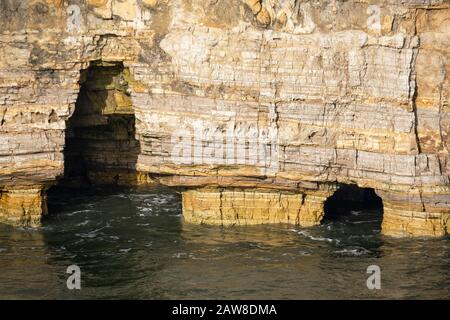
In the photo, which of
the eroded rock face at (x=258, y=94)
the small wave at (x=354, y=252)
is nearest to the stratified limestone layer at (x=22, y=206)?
the eroded rock face at (x=258, y=94)

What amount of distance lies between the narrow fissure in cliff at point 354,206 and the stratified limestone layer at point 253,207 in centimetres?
174

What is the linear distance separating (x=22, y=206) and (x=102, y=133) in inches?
257

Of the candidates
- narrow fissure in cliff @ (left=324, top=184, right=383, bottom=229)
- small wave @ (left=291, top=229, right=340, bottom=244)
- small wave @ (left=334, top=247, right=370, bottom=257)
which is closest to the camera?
small wave @ (left=334, top=247, right=370, bottom=257)

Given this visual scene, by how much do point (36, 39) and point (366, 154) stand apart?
14.9m

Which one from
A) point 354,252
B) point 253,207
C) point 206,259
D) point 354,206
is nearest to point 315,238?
point 354,252

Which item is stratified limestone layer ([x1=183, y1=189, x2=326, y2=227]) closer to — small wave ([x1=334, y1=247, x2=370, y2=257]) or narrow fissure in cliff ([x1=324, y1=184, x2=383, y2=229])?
narrow fissure in cliff ([x1=324, y1=184, x2=383, y2=229])

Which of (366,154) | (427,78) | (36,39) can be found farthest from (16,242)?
(427,78)

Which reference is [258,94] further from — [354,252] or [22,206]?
[22,206]

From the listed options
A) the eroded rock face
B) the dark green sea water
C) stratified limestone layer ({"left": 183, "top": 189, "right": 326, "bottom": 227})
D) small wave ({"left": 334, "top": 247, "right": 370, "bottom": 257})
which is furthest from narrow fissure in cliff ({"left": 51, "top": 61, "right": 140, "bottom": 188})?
small wave ({"left": 334, "top": 247, "right": 370, "bottom": 257})

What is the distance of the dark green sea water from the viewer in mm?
33562

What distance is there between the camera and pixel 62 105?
39875mm

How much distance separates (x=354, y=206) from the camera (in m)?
44.5

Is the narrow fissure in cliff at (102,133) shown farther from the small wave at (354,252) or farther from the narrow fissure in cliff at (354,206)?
the small wave at (354,252)

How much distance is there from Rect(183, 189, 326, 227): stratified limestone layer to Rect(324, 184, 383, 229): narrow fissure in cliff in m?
1.74
